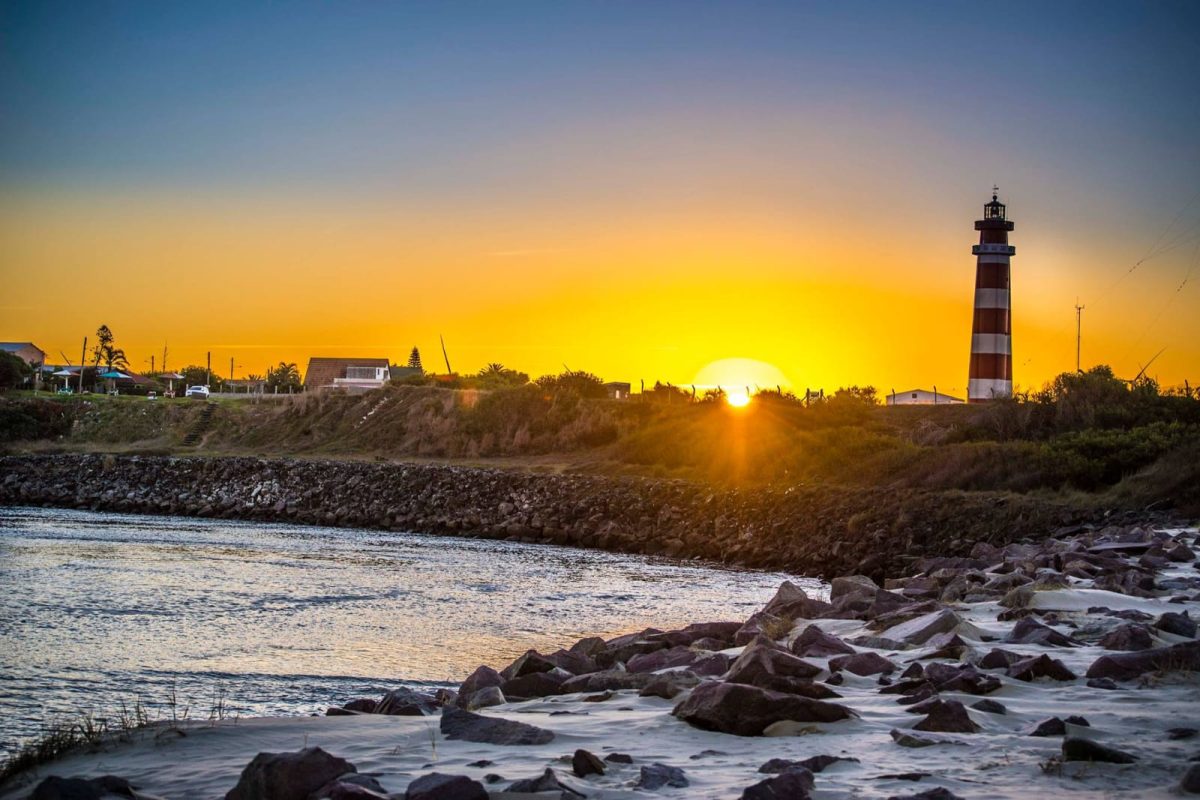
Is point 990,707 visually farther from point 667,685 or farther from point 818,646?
point 818,646

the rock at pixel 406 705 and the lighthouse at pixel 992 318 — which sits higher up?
the lighthouse at pixel 992 318

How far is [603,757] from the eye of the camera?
583 cm

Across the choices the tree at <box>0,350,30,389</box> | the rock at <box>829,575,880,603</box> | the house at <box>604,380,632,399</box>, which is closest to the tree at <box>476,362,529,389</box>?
the house at <box>604,380,632,399</box>

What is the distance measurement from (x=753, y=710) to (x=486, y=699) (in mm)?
2317

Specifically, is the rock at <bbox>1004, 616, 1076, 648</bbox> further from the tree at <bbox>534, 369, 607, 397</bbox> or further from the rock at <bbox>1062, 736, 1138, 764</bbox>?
the tree at <bbox>534, 369, 607, 397</bbox>

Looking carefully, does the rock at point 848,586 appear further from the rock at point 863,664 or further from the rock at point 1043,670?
the rock at point 1043,670

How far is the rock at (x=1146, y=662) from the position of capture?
7.18 meters

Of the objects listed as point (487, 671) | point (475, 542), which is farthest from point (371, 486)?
point (487, 671)

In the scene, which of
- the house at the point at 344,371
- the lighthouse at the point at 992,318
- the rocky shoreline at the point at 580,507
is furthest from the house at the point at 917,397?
the house at the point at 344,371

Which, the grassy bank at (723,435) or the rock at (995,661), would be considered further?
the grassy bank at (723,435)

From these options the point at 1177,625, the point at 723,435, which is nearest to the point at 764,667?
the point at 1177,625

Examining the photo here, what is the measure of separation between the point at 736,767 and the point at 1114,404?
2915 cm

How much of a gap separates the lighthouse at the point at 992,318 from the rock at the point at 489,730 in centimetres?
4581

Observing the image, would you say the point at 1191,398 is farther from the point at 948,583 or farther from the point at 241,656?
the point at 241,656
